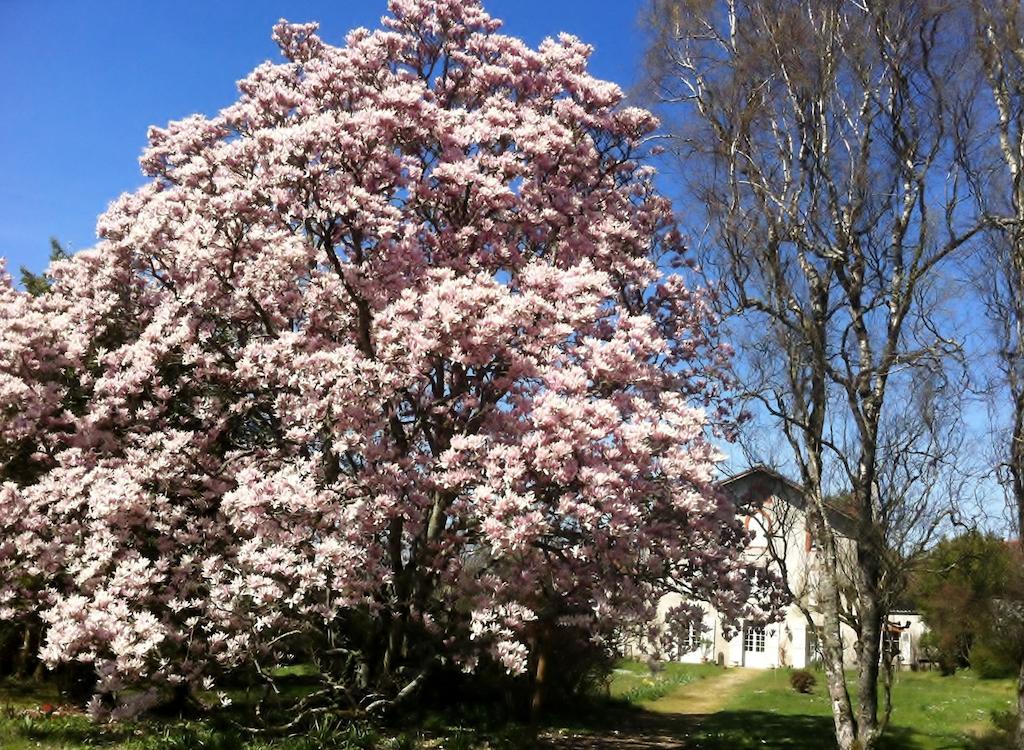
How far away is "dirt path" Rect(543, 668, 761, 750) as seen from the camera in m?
17.2

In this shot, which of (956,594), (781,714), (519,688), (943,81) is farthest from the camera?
(956,594)

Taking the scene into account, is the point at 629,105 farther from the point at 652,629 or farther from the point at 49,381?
the point at 49,381

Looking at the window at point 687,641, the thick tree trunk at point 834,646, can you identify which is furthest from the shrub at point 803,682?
the window at point 687,641

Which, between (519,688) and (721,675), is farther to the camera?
(721,675)

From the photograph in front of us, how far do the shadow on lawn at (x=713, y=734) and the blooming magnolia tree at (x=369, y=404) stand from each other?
12.9 feet

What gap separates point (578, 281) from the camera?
37.3 feet

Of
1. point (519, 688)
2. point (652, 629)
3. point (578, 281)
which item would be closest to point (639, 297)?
point (578, 281)

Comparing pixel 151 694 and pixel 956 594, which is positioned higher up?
pixel 956 594

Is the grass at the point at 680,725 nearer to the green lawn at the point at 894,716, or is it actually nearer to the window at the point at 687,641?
the green lawn at the point at 894,716

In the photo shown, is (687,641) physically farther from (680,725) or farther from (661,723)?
(661,723)

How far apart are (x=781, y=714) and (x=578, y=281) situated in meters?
18.2

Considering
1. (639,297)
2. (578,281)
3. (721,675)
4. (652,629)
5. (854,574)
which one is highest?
(639,297)

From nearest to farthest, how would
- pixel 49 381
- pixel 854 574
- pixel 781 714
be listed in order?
pixel 49 381 → pixel 854 574 → pixel 781 714

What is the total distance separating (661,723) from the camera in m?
21.6
